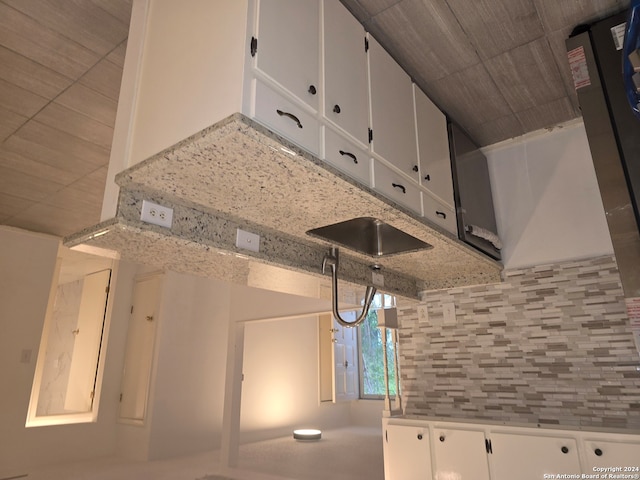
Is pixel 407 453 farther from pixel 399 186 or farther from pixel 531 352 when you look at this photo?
pixel 399 186

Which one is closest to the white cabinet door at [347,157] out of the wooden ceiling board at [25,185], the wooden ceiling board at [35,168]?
the wooden ceiling board at [35,168]

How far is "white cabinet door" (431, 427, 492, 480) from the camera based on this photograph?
1933 millimetres

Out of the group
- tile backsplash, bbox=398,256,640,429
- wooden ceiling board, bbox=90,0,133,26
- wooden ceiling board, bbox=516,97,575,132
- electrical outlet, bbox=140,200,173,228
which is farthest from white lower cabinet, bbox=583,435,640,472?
wooden ceiling board, bbox=90,0,133,26

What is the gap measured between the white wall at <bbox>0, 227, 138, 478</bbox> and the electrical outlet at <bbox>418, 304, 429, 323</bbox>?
389 cm

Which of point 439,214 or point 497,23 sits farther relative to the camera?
point 439,214

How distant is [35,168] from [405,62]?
8.84ft

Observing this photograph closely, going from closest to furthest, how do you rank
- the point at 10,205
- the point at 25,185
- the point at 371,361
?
the point at 25,185
the point at 10,205
the point at 371,361

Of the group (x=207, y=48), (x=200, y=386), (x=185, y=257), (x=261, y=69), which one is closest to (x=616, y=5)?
(x=261, y=69)

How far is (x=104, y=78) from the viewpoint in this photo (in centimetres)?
201

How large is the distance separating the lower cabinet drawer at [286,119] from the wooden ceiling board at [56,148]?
6.63ft

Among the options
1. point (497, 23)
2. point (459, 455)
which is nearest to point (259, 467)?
point (459, 455)

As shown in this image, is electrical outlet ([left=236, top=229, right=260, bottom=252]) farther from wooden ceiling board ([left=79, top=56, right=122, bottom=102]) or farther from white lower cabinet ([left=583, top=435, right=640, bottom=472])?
white lower cabinet ([left=583, top=435, right=640, bottom=472])

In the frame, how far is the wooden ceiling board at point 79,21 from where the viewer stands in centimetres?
158

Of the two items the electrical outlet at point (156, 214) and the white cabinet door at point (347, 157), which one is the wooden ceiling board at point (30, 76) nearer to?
the electrical outlet at point (156, 214)
